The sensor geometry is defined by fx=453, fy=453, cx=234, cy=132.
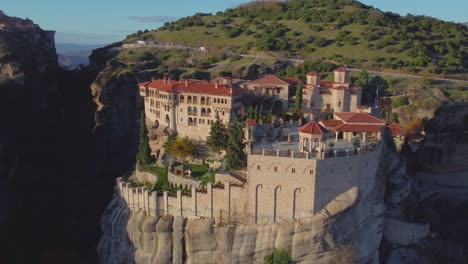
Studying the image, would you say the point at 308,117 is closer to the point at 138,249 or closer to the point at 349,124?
the point at 349,124

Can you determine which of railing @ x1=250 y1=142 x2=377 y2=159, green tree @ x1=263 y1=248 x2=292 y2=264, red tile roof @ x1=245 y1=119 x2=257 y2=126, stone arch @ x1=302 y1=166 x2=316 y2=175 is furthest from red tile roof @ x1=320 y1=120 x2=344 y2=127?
green tree @ x1=263 y1=248 x2=292 y2=264

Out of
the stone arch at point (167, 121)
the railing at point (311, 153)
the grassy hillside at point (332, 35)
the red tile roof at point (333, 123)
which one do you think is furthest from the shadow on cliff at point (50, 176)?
the grassy hillside at point (332, 35)

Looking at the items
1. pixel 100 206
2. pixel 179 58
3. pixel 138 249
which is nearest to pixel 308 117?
pixel 138 249

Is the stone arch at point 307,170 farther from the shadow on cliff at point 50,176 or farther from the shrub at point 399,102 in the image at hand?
the shrub at point 399,102

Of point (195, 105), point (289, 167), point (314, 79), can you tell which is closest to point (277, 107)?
point (314, 79)

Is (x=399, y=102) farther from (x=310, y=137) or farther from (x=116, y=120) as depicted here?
(x=116, y=120)

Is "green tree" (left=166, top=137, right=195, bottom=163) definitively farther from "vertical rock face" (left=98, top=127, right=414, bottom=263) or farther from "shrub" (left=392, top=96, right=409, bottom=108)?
"shrub" (left=392, top=96, right=409, bottom=108)
